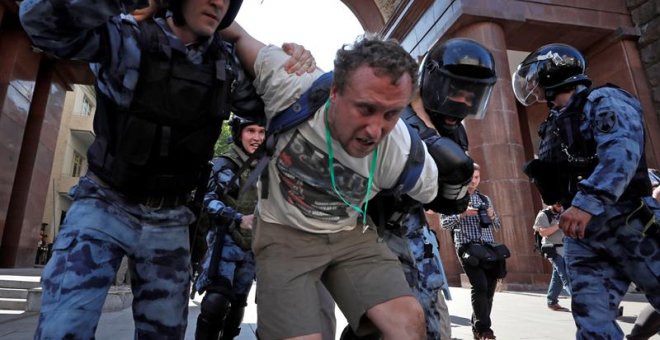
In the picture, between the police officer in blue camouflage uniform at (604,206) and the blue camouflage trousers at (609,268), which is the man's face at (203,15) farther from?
the blue camouflage trousers at (609,268)

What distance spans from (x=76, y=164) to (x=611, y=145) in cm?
2920

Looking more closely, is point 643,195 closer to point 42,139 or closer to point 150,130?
point 150,130

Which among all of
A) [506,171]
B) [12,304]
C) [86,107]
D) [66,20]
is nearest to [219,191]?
[66,20]

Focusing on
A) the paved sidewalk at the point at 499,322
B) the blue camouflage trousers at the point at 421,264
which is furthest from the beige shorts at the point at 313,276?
the paved sidewalk at the point at 499,322

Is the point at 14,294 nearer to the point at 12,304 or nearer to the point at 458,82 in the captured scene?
the point at 12,304

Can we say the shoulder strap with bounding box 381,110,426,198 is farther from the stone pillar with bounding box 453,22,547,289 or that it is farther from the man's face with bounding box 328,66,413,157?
the stone pillar with bounding box 453,22,547,289

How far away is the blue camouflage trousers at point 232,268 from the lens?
10.7 ft

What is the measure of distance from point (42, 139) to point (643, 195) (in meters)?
12.2

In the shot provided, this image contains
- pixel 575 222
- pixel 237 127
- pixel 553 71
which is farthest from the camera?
pixel 237 127

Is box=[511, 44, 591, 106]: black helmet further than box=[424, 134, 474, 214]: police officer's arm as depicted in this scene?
Yes

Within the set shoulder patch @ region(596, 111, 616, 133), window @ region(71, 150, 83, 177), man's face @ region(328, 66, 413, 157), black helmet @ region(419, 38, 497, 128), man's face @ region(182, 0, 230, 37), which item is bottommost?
shoulder patch @ region(596, 111, 616, 133)

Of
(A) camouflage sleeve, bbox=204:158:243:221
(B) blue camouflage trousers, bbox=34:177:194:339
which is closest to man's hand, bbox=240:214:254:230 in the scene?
(A) camouflage sleeve, bbox=204:158:243:221

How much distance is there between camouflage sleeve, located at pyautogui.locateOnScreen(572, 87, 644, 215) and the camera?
227 centimetres

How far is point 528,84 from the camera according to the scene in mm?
3100
